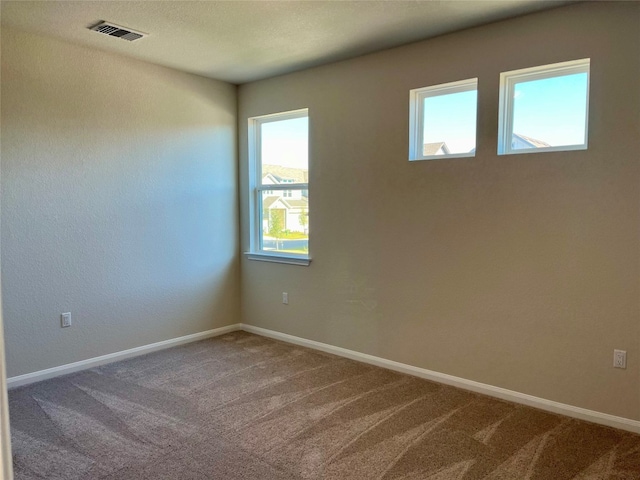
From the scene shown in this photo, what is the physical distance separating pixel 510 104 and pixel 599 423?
2094 millimetres

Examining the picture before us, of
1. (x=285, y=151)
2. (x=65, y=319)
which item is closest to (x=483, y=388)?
(x=285, y=151)

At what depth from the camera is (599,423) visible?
108 inches

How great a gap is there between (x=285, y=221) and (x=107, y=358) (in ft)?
6.51

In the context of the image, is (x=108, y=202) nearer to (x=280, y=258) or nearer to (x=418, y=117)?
(x=280, y=258)

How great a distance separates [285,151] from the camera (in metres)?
4.43

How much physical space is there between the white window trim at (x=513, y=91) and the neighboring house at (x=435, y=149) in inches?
16.6

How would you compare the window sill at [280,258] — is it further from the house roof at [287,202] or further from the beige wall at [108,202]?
the house roof at [287,202]

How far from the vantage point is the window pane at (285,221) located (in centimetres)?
429

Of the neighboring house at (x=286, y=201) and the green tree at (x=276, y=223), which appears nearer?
the neighboring house at (x=286, y=201)

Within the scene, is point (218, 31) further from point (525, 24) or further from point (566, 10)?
point (566, 10)

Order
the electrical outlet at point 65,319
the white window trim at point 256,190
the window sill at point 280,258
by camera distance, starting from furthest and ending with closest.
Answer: the white window trim at point 256,190, the window sill at point 280,258, the electrical outlet at point 65,319

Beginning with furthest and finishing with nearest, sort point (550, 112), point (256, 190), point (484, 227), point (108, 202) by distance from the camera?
point (256, 190) → point (108, 202) → point (484, 227) → point (550, 112)

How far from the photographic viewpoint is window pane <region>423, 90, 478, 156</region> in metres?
3.23

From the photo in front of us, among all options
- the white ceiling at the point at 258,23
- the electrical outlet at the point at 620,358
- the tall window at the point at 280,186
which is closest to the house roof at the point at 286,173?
the tall window at the point at 280,186
